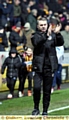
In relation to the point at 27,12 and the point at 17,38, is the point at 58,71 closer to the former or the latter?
the point at 17,38

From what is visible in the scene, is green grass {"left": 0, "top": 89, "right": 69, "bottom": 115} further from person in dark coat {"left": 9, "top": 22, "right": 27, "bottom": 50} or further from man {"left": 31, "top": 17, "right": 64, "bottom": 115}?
person in dark coat {"left": 9, "top": 22, "right": 27, "bottom": 50}

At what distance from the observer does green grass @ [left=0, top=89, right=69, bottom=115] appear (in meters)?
13.2

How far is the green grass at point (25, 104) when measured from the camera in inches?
520

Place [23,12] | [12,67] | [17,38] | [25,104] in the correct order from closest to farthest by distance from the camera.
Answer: [25,104]
[12,67]
[17,38]
[23,12]

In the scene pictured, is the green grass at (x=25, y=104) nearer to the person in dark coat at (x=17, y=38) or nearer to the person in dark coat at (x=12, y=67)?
the person in dark coat at (x=12, y=67)

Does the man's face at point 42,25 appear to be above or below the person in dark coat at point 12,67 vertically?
above

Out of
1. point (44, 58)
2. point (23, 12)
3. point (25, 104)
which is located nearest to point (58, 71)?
point (25, 104)

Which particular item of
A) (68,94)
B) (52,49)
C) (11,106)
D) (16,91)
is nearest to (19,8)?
(16,91)

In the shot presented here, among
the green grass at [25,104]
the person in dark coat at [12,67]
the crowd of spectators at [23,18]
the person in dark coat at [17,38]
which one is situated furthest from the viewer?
the crowd of spectators at [23,18]

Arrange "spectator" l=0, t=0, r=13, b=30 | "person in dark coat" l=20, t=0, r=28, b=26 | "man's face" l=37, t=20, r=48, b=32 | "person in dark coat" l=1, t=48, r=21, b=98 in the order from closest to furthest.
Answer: "man's face" l=37, t=20, r=48, b=32 → "person in dark coat" l=1, t=48, r=21, b=98 → "spectator" l=0, t=0, r=13, b=30 → "person in dark coat" l=20, t=0, r=28, b=26

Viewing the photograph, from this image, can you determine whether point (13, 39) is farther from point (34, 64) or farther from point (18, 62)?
point (34, 64)

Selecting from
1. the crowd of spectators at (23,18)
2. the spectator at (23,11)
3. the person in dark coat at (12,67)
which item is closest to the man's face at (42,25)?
the person in dark coat at (12,67)

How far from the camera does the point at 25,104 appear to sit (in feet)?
47.9

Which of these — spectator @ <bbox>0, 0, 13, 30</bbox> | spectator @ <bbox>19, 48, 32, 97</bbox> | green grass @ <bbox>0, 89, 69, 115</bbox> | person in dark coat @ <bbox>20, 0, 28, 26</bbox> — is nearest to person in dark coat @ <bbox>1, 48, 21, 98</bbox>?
spectator @ <bbox>19, 48, 32, 97</bbox>
